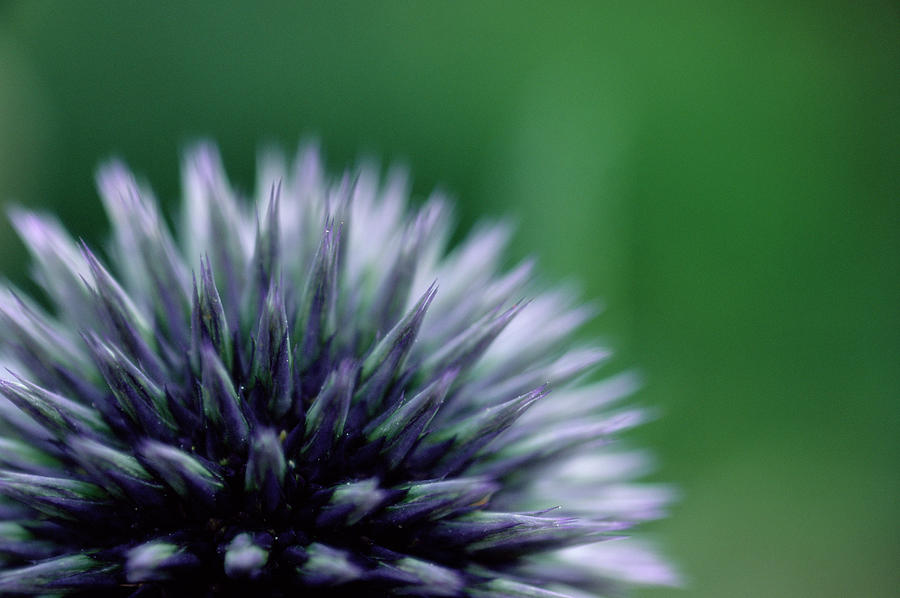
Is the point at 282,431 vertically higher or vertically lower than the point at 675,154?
lower

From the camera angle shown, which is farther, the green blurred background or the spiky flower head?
the green blurred background

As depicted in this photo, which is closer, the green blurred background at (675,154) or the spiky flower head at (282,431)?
the spiky flower head at (282,431)

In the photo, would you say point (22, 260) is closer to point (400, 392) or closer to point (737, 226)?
point (400, 392)

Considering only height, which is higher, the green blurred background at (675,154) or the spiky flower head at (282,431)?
the green blurred background at (675,154)

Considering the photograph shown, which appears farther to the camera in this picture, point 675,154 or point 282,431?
point 675,154

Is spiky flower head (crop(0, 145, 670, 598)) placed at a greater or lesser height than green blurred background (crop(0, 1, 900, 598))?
lesser
